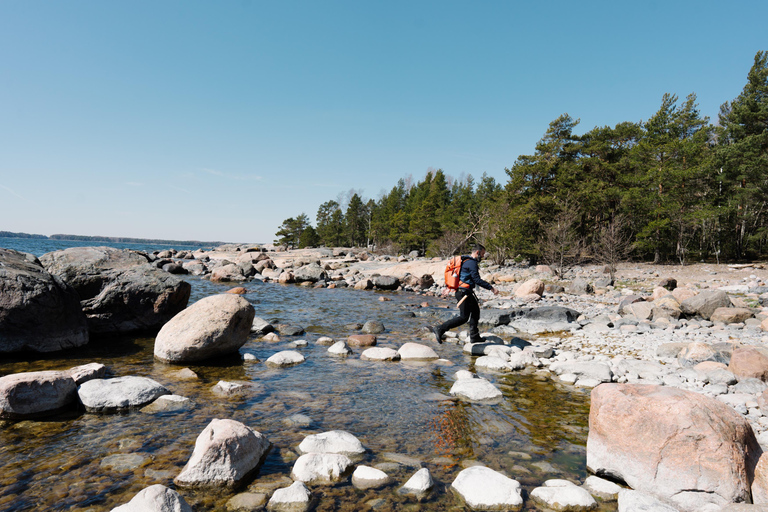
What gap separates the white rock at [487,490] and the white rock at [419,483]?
9.6 inches

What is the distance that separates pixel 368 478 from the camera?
371 cm

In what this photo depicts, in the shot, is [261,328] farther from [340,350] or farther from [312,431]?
[312,431]

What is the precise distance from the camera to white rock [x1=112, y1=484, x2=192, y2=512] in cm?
272

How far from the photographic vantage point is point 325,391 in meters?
6.36

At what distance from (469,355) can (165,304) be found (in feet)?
26.6

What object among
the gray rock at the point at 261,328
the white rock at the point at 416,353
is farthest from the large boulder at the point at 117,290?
the white rock at the point at 416,353

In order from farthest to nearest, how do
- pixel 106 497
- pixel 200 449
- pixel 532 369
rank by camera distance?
pixel 532 369 → pixel 200 449 → pixel 106 497

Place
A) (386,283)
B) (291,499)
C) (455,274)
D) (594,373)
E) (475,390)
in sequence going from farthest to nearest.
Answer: (386,283)
(455,274)
(594,373)
(475,390)
(291,499)

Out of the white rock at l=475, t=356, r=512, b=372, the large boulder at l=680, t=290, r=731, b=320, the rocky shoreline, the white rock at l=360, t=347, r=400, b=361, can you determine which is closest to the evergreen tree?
the rocky shoreline

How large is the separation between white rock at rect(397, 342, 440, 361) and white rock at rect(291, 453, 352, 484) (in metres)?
4.78

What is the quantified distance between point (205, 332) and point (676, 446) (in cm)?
751

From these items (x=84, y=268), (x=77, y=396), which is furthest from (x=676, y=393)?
(x=84, y=268)

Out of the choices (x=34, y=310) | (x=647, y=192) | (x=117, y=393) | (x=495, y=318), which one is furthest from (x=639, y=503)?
(x=647, y=192)

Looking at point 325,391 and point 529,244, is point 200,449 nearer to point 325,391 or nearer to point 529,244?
point 325,391
